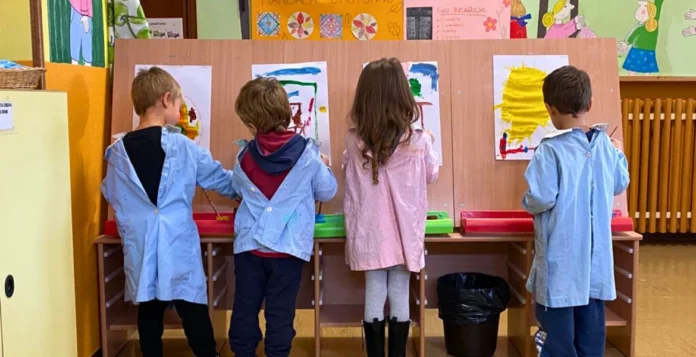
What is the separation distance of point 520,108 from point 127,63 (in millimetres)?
1886

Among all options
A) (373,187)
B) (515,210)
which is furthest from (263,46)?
(515,210)

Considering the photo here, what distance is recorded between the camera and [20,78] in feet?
6.87

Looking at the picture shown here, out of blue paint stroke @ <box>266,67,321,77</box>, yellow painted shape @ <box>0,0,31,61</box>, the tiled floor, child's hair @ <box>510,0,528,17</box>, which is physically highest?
child's hair @ <box>510,0,528,17</box>

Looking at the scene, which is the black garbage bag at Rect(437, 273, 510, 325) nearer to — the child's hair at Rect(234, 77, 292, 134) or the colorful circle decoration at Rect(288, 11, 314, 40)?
the child's hair at Rect(234, 77, 292, 134)

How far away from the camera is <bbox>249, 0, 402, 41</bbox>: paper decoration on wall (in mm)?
4656

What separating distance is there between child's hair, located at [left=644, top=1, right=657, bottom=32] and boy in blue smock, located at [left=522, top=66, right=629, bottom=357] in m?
3.19

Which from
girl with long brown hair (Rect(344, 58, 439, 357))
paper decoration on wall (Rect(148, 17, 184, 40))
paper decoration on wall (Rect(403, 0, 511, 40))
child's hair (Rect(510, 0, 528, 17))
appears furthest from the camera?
child's hair (Rect(510, 0, 528, 17))

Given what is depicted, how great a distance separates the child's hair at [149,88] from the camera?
2689mm

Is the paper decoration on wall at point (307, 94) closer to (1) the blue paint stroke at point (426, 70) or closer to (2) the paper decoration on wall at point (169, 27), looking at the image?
(1) the blue paint stroke at point (426, 70)

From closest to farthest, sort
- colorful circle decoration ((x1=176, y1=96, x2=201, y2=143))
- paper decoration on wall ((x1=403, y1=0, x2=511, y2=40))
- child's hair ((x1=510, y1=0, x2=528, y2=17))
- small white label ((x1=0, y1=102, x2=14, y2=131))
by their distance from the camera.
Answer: small white label ((x1=0, y1=102, x2=14, y2=131)), colorful circle decoration ((x1=176, y1=96, x2=201, y2=143)), paper decoration on wall ((x1=403, y1=0, x2=511, y2=40)), child's hair ((x1=510, y1=0, x2=528, y2=17))

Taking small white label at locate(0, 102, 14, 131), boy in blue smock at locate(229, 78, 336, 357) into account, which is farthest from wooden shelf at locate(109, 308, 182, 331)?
small white label at locate(0, 102, 14, 131)

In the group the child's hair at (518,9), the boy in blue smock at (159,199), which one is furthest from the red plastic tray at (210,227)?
the child's hair at (518,9)

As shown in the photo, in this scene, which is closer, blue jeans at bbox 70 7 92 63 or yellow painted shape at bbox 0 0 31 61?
yellow painted shape at bbox 0 0 31 61

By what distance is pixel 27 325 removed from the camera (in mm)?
1896
